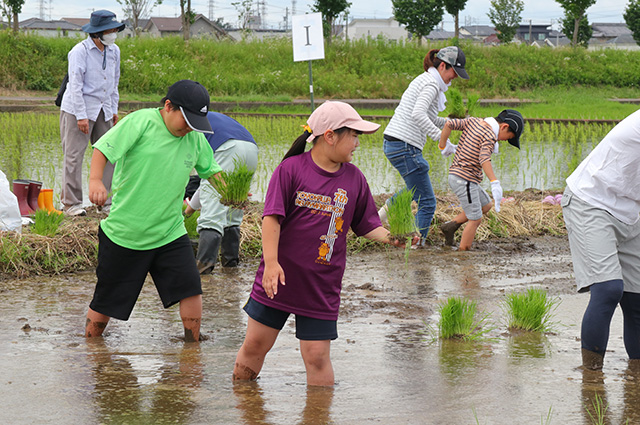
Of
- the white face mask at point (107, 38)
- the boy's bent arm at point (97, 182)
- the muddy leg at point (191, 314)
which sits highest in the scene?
the white face mask at point (107, 38)

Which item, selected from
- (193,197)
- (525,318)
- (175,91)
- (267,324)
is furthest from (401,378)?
(193,197)

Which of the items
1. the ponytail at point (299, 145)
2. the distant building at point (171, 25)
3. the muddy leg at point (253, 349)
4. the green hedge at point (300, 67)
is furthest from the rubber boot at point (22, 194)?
the distant building at point (171, 25)

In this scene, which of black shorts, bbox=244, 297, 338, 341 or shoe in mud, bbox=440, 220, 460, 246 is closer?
black shorts, bbox=244, 297, 338, 341

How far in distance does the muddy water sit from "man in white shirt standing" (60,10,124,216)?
2.24m

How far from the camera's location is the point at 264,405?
3.23m

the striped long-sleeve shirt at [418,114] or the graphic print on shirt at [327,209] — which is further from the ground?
the striped long-sleeve shirt at [418,114]

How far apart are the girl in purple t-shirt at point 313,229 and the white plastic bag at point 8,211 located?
3504mm

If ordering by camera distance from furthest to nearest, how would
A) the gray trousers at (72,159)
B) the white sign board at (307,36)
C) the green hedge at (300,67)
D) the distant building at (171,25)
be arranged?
the distant building at (171,25) → the green hedge at (300,67) → the white sign board at (307,36) → the gray trousers at (72,159)

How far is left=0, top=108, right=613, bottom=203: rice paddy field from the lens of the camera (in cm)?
1007

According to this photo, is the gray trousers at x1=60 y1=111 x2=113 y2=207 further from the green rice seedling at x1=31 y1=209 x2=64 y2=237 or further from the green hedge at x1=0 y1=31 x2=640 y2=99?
the green hedge at x1=0 y1=31 x2=640 y2=99

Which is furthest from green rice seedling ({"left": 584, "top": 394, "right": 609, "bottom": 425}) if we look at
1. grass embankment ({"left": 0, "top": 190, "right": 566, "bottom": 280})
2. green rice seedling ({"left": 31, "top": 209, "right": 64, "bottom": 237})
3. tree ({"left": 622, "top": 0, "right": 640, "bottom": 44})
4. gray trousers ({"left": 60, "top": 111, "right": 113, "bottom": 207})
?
tree ({"left": 622, "top": 0, "right": 640, "bottom": 44})

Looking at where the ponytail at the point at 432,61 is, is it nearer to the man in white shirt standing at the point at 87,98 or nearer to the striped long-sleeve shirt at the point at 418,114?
the striped long-sleeve shirt at the point at 418,114

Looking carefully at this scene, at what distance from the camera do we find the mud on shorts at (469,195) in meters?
6.66

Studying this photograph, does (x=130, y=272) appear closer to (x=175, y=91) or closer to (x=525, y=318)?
(x=175, y=91)
